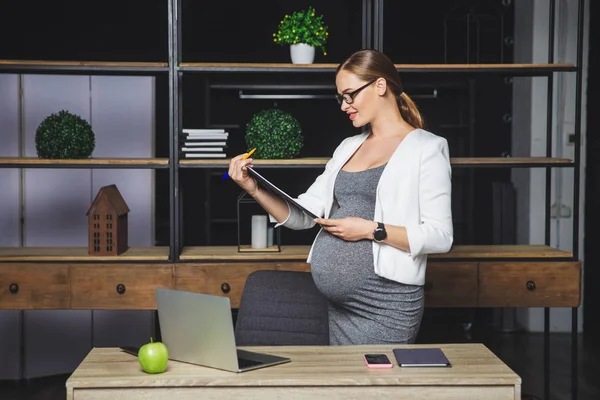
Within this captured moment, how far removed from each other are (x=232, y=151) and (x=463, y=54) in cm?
224

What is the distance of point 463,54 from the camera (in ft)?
22.5

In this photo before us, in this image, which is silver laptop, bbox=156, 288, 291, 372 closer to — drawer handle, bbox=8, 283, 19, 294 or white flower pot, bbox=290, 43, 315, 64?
drawer handle, bbox=8, 283, 19, 294

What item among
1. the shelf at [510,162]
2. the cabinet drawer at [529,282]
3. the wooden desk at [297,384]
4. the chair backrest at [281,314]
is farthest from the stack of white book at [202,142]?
the wooden desk at [297,384]

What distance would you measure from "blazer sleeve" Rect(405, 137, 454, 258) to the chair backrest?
469 millimetres

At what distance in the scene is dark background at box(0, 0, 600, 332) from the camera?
6.58 meters

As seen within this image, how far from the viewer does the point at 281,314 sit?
9.25 ft

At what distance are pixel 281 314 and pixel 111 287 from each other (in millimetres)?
1513

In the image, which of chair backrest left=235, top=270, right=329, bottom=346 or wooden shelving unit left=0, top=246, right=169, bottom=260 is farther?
wooden shelving unit left=0, top=246, right=169, bottom=260

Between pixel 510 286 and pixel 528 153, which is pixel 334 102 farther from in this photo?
pixel 510 286

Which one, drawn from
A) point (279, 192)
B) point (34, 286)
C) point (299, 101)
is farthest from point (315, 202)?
point (299, 101)

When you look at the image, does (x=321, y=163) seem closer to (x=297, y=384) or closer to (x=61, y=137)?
(x=61, y=137)

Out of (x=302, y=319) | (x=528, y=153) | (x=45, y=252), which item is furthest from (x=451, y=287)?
(x=528, y=153)

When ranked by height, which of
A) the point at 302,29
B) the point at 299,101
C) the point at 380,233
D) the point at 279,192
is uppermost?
the point at 302,29

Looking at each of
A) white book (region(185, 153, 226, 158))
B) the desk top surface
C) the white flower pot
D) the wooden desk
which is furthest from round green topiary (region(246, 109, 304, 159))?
the wooden desk
